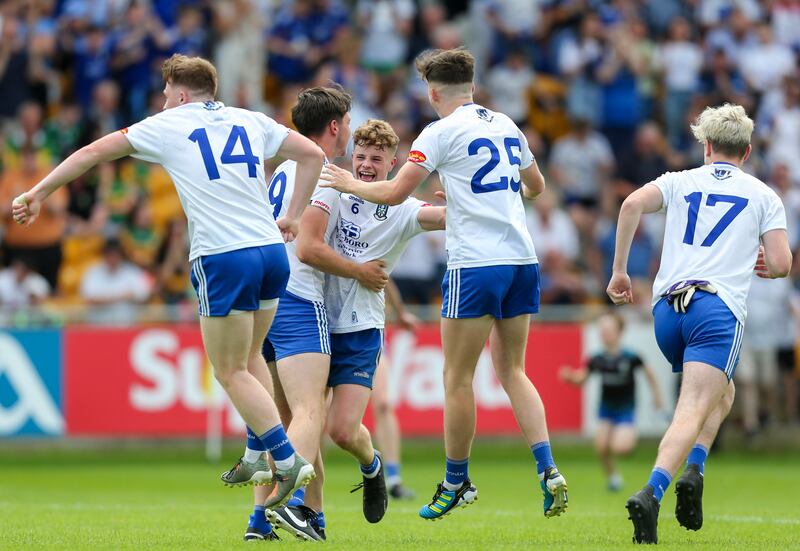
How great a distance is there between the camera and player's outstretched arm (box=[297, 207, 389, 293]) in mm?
8641

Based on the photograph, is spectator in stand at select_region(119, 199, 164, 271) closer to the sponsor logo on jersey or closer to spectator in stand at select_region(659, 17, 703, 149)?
spectator in stand at select_region(659, 17, 703, 149)

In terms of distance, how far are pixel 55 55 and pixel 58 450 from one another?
5.91 metres

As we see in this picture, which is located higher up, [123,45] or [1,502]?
[123,45]

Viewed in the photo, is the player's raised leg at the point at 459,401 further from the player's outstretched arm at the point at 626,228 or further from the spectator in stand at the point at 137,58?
the spectator in stand at the point at 137,58

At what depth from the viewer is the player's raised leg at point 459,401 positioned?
8555mm

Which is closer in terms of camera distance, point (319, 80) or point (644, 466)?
point (644, 466)

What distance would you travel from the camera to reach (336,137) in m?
8.90

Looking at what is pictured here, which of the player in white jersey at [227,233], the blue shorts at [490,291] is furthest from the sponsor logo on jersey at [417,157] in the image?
the player in white jersey at [227,233]

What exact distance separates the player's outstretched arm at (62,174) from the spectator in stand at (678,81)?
1602 centimetres

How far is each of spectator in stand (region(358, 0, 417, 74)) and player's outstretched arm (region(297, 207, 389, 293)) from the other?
13292mm

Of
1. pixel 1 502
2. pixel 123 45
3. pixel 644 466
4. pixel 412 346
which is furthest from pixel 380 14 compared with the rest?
pixel 1 502

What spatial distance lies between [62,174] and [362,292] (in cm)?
213

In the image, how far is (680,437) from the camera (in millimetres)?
8156

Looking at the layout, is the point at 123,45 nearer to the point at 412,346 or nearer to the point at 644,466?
the point at 412,346
